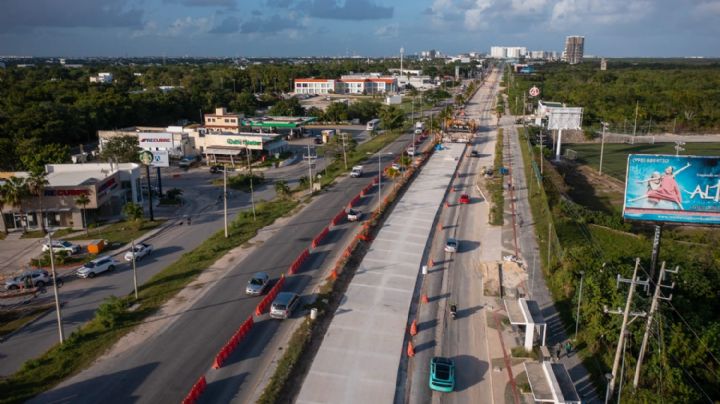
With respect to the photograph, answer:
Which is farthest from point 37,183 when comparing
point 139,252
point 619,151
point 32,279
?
point 619,151

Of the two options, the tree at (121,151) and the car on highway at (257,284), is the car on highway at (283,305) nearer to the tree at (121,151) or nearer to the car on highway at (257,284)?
the car on highway at (257,284)

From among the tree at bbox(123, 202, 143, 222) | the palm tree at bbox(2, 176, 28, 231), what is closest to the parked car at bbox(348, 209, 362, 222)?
the tree at bbox(123, 202, 143, 222)

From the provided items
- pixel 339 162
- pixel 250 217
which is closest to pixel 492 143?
pixel 339 162

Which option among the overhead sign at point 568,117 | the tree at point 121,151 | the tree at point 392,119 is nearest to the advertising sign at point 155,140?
the tree at point 121,151

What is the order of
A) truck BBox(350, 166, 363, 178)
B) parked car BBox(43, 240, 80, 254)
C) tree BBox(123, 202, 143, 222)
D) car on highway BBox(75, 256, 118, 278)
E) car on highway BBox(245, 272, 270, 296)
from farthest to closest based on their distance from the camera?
truck BBox(350, 166, 363, 178) < tree BBox(123, 202, 143, 222) < parked car BBox(43, 240, 80, 254) < car on highway BBox(75, 256, 118, 278) < car on highway BBox(245, 272, 270, 296)

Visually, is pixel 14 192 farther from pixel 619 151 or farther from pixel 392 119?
pixel 619 151

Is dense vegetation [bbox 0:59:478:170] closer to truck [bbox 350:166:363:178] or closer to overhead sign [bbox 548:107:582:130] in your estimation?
truck [bbox 350:166:363:178]

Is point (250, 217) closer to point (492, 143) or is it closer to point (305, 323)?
point (305, 323)
